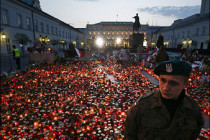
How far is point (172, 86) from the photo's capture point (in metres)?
1.39

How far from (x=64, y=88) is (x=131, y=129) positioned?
5480 millimetres

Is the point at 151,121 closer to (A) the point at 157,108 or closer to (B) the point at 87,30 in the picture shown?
(A) the point at 157,108

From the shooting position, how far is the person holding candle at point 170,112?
1.37 meters

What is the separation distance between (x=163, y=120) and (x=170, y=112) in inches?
4.8

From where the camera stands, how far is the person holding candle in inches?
54.1

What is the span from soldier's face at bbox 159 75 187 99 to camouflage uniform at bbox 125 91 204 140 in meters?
0.09

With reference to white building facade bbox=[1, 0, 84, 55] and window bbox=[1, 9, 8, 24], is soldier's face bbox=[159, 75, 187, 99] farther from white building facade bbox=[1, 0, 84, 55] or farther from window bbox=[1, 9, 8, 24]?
window bbox=[1, 9, 8, 24]

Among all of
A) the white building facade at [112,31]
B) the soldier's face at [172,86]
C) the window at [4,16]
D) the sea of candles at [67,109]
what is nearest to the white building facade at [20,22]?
the window at [4,16]

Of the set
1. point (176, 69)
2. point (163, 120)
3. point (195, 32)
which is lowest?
point (163, 120)

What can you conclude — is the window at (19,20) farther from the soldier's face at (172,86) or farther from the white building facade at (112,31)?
the white building facade at (112,31)

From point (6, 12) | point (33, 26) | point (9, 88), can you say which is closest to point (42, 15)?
point (33, 26)

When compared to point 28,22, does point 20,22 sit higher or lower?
lower

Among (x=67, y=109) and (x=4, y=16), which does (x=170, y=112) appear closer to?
(x=67, y=109)

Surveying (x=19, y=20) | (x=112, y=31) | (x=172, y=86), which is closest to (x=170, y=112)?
(x=172, y=86)
